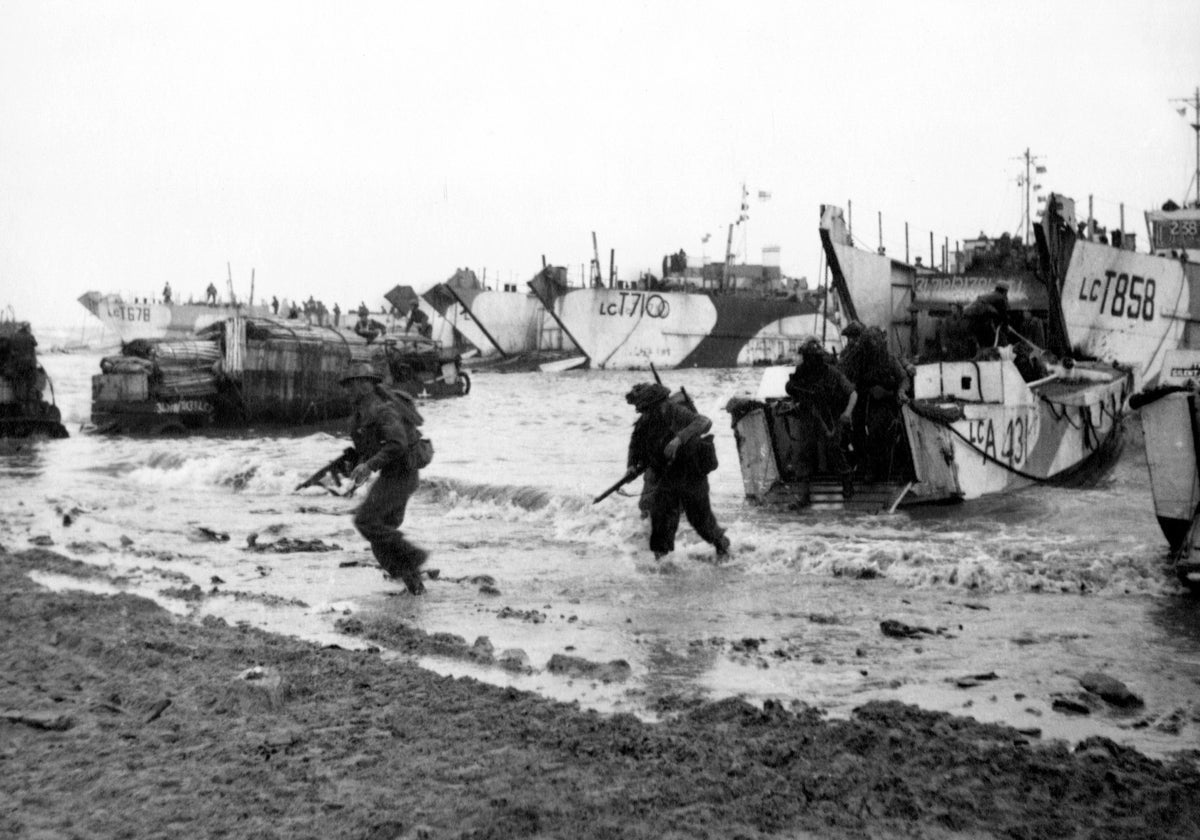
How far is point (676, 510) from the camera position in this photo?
9.52m

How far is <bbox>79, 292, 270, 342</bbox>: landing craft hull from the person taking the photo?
68.5 meters

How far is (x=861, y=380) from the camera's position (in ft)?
41.5

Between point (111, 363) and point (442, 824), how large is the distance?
2620cm

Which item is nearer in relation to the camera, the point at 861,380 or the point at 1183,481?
the point at 1183,481

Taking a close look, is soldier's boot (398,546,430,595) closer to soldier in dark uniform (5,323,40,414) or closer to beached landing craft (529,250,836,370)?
soldier in dark uniform (5,323,40,414)

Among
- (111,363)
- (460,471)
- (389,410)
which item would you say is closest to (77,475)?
(460,471)

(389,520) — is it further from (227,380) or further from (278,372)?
(278,372)

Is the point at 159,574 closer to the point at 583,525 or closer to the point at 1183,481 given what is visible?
the point at 583,525

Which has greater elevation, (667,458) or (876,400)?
(876,400)

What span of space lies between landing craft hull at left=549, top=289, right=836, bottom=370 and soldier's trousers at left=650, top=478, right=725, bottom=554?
137 ft

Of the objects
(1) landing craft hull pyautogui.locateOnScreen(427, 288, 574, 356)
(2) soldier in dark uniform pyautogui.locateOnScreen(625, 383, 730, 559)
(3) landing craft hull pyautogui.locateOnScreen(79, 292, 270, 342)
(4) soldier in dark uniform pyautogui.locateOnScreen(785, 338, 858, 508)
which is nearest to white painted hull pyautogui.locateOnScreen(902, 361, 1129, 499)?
(4) soldier in dark uniform pyautogui.locateOnScreen(785, 338, 858, 508)

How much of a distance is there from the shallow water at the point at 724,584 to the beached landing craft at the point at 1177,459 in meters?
0.40

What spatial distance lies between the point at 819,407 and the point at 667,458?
4.08 m

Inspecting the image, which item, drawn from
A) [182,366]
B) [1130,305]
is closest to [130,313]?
[182,366]
